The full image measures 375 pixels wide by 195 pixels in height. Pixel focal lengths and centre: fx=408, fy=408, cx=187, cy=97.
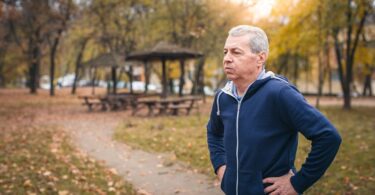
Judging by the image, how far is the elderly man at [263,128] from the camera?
2125 millimetres

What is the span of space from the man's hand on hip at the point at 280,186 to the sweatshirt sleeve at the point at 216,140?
0.52m

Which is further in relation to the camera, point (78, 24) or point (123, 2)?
point (78, 24)

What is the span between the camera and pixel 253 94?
90.7 inches

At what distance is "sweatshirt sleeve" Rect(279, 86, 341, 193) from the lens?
82.7 inches

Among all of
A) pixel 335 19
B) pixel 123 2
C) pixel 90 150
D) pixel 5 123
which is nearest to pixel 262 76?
pixel 90 150

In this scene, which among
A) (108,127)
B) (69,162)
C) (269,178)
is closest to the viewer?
(269,178)

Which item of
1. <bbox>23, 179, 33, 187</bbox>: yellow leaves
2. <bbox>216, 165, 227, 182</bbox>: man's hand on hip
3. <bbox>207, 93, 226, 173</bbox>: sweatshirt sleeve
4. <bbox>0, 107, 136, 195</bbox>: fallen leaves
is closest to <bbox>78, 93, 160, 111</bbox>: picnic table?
<bbox>0, 107, 136, 195</bbox>: fallen leaves

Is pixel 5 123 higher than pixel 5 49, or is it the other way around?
pixel 5 49

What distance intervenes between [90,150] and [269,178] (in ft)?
26.2

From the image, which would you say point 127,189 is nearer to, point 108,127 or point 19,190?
point 19,190

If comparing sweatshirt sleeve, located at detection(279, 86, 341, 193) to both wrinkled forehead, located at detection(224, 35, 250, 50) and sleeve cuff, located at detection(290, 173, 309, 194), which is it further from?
wrinkled forehead, located at detection(224, 35, 250, 50)

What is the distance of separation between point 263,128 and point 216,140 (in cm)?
65

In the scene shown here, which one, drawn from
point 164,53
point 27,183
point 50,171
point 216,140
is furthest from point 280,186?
point 164,53

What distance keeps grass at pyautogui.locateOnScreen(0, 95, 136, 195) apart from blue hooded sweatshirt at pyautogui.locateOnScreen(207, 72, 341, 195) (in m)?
4.03
